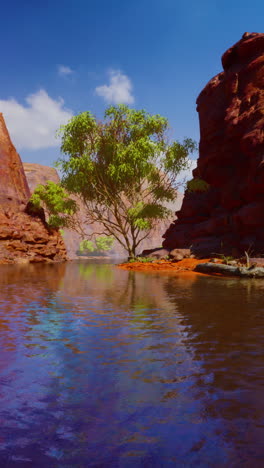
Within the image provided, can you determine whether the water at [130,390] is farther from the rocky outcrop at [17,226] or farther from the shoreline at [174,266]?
the rocky outcrop at [17,226]

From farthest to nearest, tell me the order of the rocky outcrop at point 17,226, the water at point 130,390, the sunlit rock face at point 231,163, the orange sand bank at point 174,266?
the rocky outcrop at point 17,226 → the sunlit rock face at point 231,163 → the orange sand bank at point 174,266 → the water at point 130,390

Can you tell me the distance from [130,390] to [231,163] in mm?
25371

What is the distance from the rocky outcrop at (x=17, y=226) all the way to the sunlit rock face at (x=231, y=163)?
557 inches

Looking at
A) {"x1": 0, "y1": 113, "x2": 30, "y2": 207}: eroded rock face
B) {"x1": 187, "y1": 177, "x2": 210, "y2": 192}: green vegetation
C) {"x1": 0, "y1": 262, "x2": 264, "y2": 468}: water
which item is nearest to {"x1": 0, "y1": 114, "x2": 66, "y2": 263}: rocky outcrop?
{"x1": 0, "y1": 113, "x2": 30, "y2": 207}: eroded rock face

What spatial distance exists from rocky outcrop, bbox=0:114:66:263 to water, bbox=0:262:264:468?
27300 millimetres

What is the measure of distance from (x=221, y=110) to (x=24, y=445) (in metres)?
28.6

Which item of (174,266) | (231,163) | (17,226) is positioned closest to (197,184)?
(231,163)

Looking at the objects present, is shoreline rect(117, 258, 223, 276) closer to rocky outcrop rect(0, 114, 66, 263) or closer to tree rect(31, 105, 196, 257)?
tree rect(31, 105, 196, 257)

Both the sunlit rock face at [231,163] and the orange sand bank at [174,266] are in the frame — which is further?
the sunlit rock face at [231,163]

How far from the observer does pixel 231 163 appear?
86.2 ft

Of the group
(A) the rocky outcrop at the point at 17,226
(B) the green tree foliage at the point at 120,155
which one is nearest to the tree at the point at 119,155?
(B) the green tree foliage at the point at 120,155

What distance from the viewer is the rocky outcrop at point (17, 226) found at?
3328cm

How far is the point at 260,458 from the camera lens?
6.73 ft

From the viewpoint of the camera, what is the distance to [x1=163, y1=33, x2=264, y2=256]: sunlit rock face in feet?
70.8
